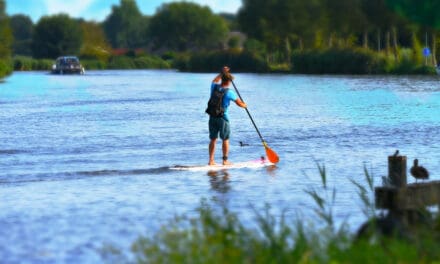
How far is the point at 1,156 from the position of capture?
81.9 ft

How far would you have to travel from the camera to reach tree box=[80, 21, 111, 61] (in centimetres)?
16362

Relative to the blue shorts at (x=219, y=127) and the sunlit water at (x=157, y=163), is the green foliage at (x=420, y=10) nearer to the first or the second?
the sunlit water at (x=157, y=163)

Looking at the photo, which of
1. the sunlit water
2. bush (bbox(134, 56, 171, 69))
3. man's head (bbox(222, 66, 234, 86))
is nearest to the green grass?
the sunlit water

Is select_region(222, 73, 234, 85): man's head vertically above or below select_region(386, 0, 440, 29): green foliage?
below

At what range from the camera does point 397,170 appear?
12.4m

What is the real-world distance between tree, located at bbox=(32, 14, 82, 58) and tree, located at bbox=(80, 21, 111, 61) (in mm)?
1916

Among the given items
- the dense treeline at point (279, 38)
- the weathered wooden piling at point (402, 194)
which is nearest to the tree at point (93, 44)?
the dense treeline at point (279, 38)

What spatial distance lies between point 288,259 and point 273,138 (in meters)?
20.6

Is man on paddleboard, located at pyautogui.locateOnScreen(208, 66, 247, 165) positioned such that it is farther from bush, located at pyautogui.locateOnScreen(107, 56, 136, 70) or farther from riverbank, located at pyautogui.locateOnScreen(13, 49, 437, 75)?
bush, located at pyautogui.locateOnScreen(107, 56, 136, 70)

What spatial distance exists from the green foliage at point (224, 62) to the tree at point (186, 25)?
184 feet

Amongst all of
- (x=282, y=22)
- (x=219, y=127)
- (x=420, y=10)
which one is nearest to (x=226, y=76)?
(x=219, y=127)

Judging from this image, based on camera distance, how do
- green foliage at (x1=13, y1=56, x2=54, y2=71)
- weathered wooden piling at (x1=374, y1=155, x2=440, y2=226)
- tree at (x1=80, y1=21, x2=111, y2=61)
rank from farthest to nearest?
1. tree at (x1=80, y1=21, x2=111, y2=61)
2. green foliage at (x1=13, y1=56, x2=54, y2=71)
3. weathered wooden piling at (x1=374, y1=155, x2=440, y2=226)

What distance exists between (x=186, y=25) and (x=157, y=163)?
168 metres

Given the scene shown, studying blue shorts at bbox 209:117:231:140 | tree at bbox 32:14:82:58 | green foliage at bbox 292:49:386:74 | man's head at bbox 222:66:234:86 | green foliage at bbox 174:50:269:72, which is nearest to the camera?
man's head at bbox 222:66:234:86
